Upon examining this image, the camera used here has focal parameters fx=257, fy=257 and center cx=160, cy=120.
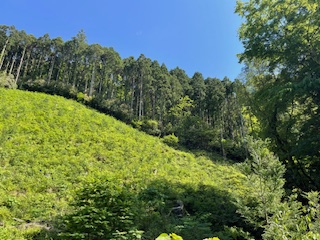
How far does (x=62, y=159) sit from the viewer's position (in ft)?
44.5

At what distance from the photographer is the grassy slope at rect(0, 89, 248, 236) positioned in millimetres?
9234

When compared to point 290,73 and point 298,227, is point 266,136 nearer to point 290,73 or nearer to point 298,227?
point 290,73

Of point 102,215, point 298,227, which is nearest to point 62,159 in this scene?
point 102,215

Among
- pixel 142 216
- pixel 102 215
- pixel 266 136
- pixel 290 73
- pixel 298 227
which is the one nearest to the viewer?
pixel 298 227

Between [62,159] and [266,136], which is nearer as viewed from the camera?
[266,136]

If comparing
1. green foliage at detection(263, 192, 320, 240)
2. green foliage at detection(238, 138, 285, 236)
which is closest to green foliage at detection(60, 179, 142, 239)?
green foliage at detection(238, 138, 285, 236)

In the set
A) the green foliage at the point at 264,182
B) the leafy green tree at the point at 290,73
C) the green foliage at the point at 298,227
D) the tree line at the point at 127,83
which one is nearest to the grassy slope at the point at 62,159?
the leafy green tree at the point at 290,73

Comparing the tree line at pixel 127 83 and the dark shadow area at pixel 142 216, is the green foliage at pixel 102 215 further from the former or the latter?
the tree line at pixel 127 83

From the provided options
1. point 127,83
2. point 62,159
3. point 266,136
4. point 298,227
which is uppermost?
point 127,83

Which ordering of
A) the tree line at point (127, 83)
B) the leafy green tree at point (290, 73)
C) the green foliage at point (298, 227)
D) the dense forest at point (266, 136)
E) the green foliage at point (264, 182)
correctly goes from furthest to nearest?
the tree line at point (127, 83) → the leafy green tree at point (290, 73) → the dense forest at point (266, 136) → the green foliage at point (264, 182) → the green foliage at point (298, 227)

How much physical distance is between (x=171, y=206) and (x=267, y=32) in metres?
8.39

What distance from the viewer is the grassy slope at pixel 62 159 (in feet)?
30.3

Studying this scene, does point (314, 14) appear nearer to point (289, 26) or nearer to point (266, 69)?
point (289, 26)

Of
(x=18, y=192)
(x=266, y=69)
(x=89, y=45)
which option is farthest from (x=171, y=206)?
(x=89, y=45)
